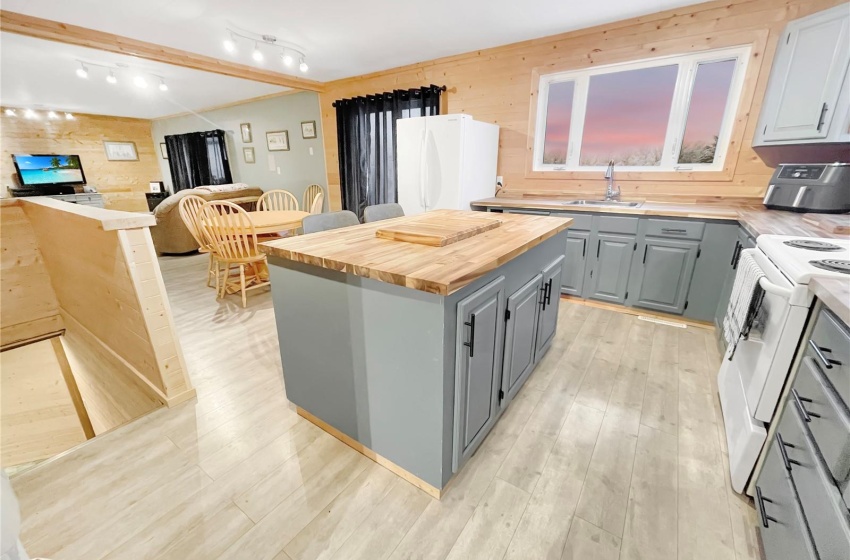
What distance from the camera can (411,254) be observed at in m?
1.30

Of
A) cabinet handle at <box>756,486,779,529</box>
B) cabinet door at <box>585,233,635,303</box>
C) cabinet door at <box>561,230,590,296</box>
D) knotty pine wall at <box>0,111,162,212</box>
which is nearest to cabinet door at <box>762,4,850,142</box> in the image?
cabinet door at <box>585,233,635,303</box>

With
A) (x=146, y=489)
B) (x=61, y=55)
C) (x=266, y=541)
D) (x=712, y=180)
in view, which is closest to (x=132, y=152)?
(x=61, y=55)

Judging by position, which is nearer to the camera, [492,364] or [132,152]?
[492,364]

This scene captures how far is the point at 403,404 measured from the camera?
4.20 feet

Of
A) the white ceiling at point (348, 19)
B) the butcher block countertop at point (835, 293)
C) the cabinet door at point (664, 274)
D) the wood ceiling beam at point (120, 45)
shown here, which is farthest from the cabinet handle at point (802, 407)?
the wood ceiling beam at point (120, 45)

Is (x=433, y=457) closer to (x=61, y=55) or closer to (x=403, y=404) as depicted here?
(x=403, y=404)

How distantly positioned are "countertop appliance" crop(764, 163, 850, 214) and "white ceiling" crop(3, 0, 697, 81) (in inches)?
59.0

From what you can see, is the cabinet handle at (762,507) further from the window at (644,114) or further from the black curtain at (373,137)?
the black curtain at (373,137)

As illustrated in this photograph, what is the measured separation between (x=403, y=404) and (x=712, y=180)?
319cm

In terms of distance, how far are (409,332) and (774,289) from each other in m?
1.26

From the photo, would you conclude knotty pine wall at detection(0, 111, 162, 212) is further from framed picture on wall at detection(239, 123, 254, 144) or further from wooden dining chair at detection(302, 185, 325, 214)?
wooden dining chair at detection(302, 185, 325, 214)

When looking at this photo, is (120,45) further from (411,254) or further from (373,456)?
(373,456)

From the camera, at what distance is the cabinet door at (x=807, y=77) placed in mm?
2025

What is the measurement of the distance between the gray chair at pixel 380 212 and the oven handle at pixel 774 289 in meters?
1.93
